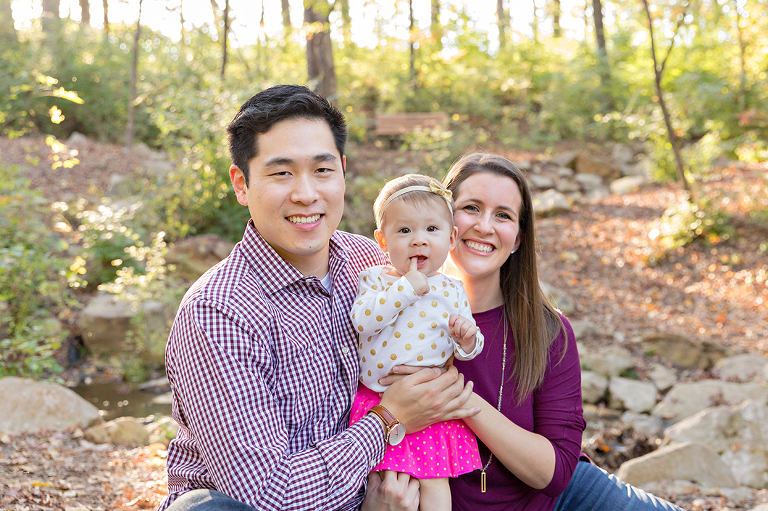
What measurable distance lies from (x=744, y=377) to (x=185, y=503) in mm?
5998

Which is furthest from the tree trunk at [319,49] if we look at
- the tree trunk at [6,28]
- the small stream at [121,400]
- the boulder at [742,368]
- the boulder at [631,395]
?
the tree trunk at [6,28]

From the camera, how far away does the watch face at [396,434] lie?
2.15 m

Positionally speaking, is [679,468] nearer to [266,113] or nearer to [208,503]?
[208,503]

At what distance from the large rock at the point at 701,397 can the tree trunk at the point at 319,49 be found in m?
5.34

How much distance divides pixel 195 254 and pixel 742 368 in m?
5.99

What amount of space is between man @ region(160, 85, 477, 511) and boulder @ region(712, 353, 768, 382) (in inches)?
204

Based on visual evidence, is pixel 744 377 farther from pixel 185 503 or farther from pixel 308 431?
pixel 185 503

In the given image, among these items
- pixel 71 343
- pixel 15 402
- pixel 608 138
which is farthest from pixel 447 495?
pixel 608 138

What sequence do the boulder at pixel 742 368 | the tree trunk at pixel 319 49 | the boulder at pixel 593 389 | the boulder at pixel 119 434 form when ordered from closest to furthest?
the boulder at pixel 119 434, the boulder at pixel 593 389, the boulder at pixel 742 368, the tree trunk at pixel 319 49

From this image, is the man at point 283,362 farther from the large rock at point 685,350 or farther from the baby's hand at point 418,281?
the large rock at point 685,350

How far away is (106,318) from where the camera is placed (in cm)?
648

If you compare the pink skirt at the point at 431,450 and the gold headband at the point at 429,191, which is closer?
the pink skirt at the point at 431,450

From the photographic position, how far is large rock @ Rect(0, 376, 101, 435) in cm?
448

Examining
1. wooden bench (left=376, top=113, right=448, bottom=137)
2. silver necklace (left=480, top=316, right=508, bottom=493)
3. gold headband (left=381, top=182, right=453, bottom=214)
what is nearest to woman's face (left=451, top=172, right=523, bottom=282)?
gold headband (left=381, top=182, right=453, bottom=214)
